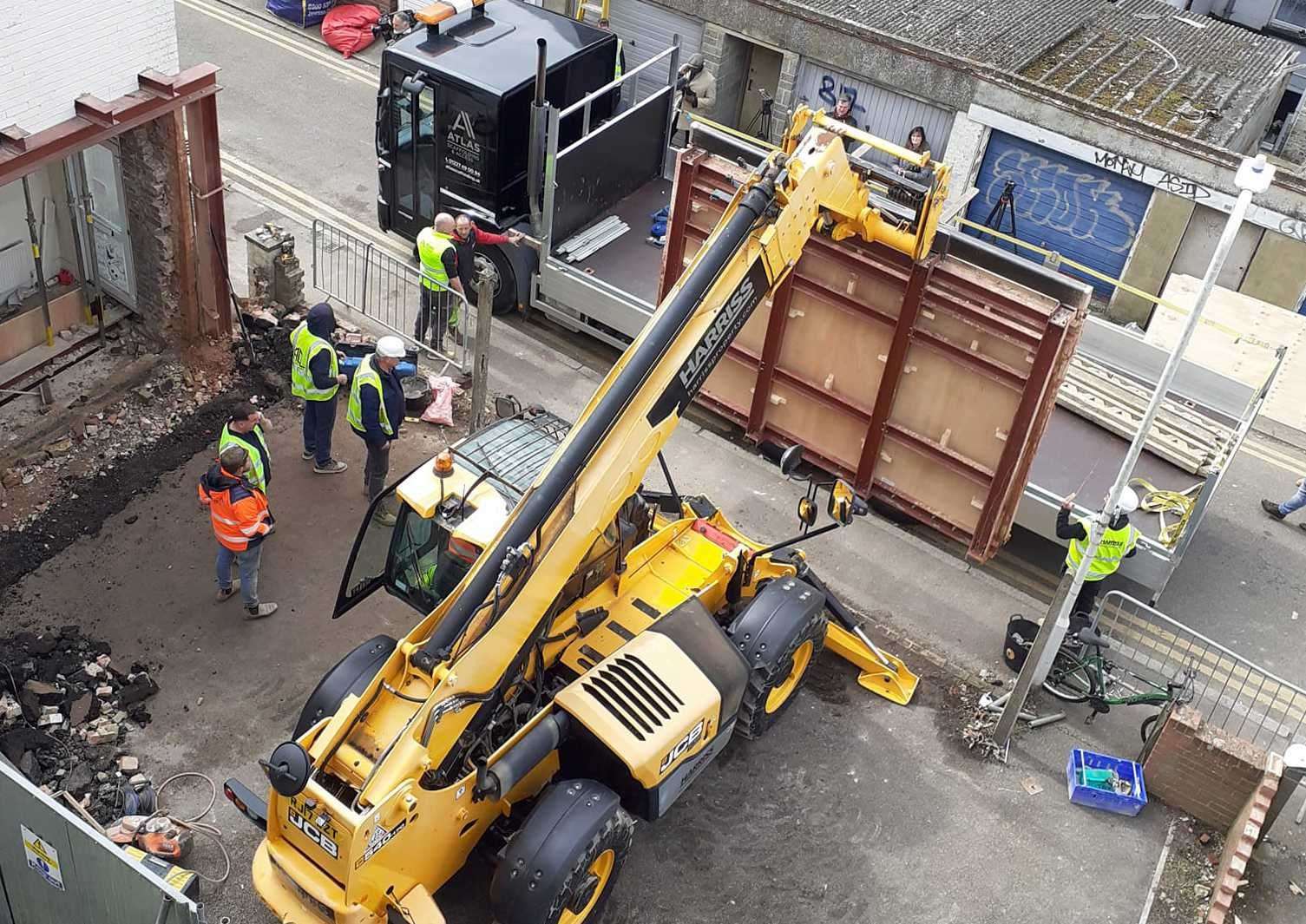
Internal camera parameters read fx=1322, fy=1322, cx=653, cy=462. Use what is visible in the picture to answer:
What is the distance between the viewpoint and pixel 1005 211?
16391 millimetres

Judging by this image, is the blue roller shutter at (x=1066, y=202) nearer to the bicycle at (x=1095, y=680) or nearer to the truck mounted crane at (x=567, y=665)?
the truck mounted crane at (x=567, y=665)

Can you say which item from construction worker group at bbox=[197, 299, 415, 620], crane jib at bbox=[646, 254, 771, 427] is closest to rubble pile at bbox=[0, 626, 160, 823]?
construction worker group at bbox=[197, 299, 415, 620]

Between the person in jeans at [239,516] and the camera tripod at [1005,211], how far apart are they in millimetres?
10055

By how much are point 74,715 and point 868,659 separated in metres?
5.86

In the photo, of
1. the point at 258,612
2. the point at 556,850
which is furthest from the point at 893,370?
the point at 258,612

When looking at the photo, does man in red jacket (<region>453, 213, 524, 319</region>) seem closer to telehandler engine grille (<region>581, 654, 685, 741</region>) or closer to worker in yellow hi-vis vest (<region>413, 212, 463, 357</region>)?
worker in yellow hi-vis vest (<region>413, 212, 463, 357</region>)

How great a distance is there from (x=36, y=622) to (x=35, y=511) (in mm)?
1338

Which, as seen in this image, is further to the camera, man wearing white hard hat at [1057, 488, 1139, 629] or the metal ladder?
the metal ladder

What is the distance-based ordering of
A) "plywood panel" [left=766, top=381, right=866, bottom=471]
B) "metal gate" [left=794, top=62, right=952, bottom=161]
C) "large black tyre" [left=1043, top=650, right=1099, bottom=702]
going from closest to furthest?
"large black tyre" [left=1043, top=650, right=1099, bottom=702] < "plywood panel" [left=766, top=381, right=866, bottom=471] < "metal gate" [left=794, top=62, right=952, bottom=161]

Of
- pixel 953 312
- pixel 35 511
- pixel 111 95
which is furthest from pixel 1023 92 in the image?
pixel 35 511

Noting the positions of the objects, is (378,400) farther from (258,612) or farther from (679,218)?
(679,218)

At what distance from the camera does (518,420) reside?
31.1ft

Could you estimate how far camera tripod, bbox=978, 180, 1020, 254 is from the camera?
16.1m

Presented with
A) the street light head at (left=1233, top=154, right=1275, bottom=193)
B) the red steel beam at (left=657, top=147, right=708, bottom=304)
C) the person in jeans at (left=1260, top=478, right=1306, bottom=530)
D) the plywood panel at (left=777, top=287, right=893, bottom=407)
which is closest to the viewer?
the street light head at (left=1233, top=154, right=1275, bottom=193)
